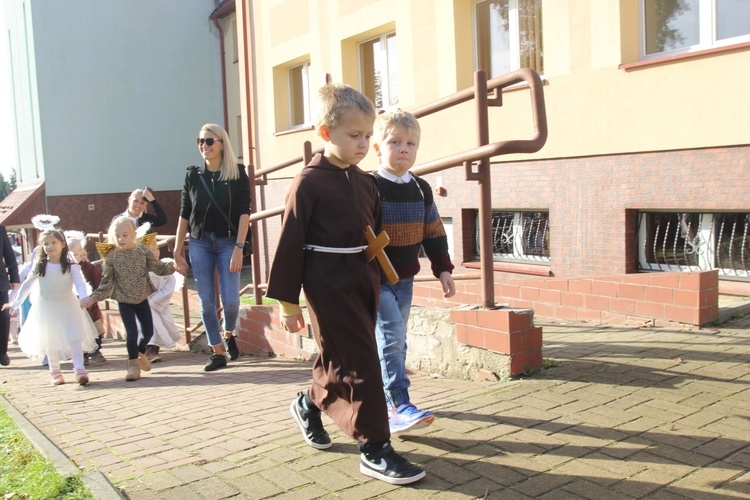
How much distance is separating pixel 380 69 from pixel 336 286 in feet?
32.9

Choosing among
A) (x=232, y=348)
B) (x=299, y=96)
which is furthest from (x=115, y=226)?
(x=299, y=96)

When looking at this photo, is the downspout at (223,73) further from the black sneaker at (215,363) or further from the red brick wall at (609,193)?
the black sneaker at (215,363)

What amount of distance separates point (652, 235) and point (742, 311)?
7.69 feet

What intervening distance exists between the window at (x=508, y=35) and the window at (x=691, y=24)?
5.04 feet

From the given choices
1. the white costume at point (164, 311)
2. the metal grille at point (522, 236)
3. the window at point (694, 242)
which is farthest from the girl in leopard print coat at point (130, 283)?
the window at point (694, 242)

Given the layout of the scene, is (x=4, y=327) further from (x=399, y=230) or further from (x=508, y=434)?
(x=508, y=434)

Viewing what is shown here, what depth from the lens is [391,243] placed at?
12.1ft

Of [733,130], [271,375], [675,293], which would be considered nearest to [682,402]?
[675,293]

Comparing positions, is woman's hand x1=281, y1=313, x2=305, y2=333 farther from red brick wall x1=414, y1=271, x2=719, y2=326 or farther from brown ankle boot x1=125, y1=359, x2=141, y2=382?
brown ankle boot x1=125, y1=359, x2=141, y2=382

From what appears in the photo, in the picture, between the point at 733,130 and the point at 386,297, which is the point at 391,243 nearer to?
the point at 386,297

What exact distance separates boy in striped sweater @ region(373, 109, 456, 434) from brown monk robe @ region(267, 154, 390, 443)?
445 millimetres

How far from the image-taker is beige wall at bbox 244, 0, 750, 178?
713 centimetres

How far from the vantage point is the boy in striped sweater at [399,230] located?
3.59 meters

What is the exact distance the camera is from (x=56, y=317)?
6766mm
